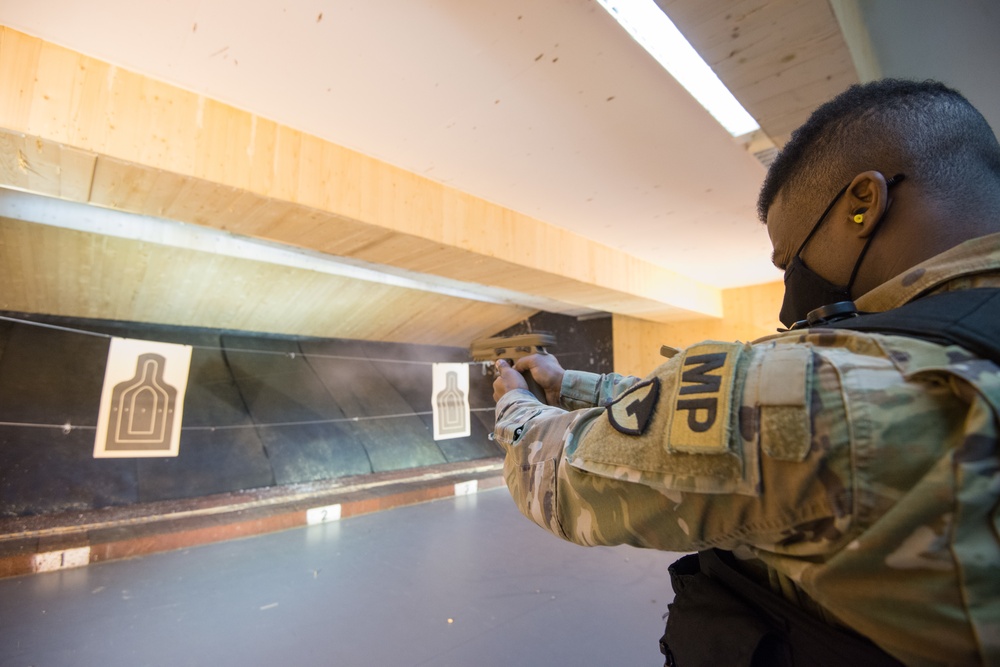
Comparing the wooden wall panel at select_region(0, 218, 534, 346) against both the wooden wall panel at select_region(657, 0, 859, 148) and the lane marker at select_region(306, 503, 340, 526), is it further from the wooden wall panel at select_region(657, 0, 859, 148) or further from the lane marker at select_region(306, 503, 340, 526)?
the wooden wall panel at select_region(657, 0, 859, 148)

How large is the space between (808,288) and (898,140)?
223 mm

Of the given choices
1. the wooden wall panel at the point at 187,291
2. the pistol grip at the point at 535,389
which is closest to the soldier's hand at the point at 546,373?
the pistol grip at the point at 535,389

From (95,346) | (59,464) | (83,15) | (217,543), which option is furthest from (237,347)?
(83,15)

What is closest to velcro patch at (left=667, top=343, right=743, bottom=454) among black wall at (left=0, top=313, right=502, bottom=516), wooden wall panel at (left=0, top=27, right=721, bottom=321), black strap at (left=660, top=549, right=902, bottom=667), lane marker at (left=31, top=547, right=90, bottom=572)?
black strap at (left=660, top=549, right=902, bottom=667)

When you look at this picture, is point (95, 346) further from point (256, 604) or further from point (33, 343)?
point (256, 604)

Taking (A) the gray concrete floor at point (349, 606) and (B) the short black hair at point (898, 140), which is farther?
(A) the gray concrete floor at point (349, 606)

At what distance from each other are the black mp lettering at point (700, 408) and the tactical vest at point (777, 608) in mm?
181

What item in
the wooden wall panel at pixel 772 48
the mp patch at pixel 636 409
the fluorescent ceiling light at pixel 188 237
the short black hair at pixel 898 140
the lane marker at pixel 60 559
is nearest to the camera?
the mp patch at pixel 636 409

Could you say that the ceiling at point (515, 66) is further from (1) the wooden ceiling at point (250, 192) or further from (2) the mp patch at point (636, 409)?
(2) the mp patch at point (636, 409)

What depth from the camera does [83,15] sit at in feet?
5.01

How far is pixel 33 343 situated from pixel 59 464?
1.30m

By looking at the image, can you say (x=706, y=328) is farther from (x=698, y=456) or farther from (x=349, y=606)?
(x=698, y=456)

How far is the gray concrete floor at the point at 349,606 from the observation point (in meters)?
1.74

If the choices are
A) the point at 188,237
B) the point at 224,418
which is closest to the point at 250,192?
the point at 188,237
